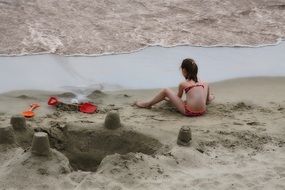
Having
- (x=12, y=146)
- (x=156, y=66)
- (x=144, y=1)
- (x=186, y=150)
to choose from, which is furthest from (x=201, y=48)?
(x=12, y=146)

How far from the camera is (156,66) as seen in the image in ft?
19.8

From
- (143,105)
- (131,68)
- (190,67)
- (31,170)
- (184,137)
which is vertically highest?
(190,67)

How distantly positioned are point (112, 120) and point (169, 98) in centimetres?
82

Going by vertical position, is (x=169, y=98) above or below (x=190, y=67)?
below

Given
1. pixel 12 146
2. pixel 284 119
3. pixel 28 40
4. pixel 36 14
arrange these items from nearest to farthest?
1. pixel 12 146
2. pixel 284 119
3. pixel 28 40
4. pixel 36 14

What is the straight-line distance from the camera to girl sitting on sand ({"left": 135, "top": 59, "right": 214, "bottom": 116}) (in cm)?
467

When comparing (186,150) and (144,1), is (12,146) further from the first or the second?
(144,1)

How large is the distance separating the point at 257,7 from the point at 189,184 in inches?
225

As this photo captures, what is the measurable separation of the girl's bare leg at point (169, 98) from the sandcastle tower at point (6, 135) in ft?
4.57

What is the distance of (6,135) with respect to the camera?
3.79 meters

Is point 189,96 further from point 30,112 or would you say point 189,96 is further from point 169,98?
point 30,112

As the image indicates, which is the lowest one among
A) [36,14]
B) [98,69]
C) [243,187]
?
[243,187]

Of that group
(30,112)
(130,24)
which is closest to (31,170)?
(30,112)

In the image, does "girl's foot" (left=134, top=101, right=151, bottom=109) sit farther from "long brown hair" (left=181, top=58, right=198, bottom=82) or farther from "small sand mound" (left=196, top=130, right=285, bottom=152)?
"small sand mound" (left=196, top=130, right=285, bottom=152)
